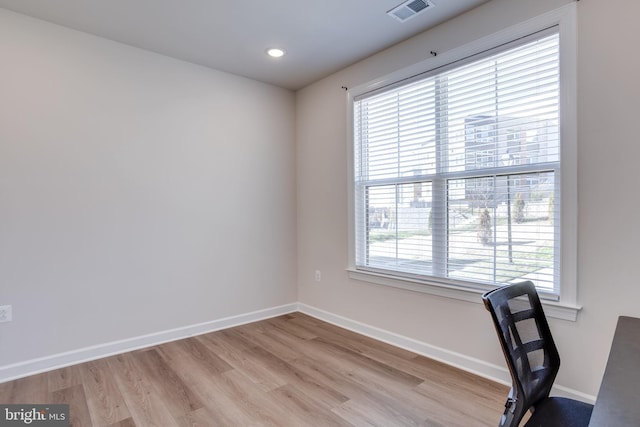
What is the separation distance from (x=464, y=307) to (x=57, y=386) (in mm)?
2914

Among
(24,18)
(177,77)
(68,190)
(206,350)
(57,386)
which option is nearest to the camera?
(57,386)

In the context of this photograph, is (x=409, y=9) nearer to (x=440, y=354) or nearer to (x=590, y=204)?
(x=590, y=204)

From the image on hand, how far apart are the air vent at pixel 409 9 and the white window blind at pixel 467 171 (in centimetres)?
46

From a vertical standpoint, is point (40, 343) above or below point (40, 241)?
below

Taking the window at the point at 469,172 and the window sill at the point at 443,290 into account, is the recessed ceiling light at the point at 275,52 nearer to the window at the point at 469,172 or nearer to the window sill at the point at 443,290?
the window at the point at 469,172

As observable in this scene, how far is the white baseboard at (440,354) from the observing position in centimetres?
211

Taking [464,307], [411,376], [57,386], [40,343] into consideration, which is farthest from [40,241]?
[464,307]

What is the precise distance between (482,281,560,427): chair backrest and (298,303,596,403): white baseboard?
0.91 m

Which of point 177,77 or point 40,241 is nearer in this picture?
point 40,241

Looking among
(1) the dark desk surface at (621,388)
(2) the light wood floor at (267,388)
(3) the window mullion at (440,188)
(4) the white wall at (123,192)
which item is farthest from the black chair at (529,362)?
(4) the white wall at (123,192)

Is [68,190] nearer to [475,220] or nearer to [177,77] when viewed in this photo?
[177,77]

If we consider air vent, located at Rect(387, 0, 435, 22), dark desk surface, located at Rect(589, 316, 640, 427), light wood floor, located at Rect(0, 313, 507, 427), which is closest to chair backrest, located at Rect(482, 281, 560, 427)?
dark desk surface, located at Rect(589, 316, 640, 427)

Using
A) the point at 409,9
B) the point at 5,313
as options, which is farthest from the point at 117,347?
the point at 409,9

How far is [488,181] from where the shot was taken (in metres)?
2.45
